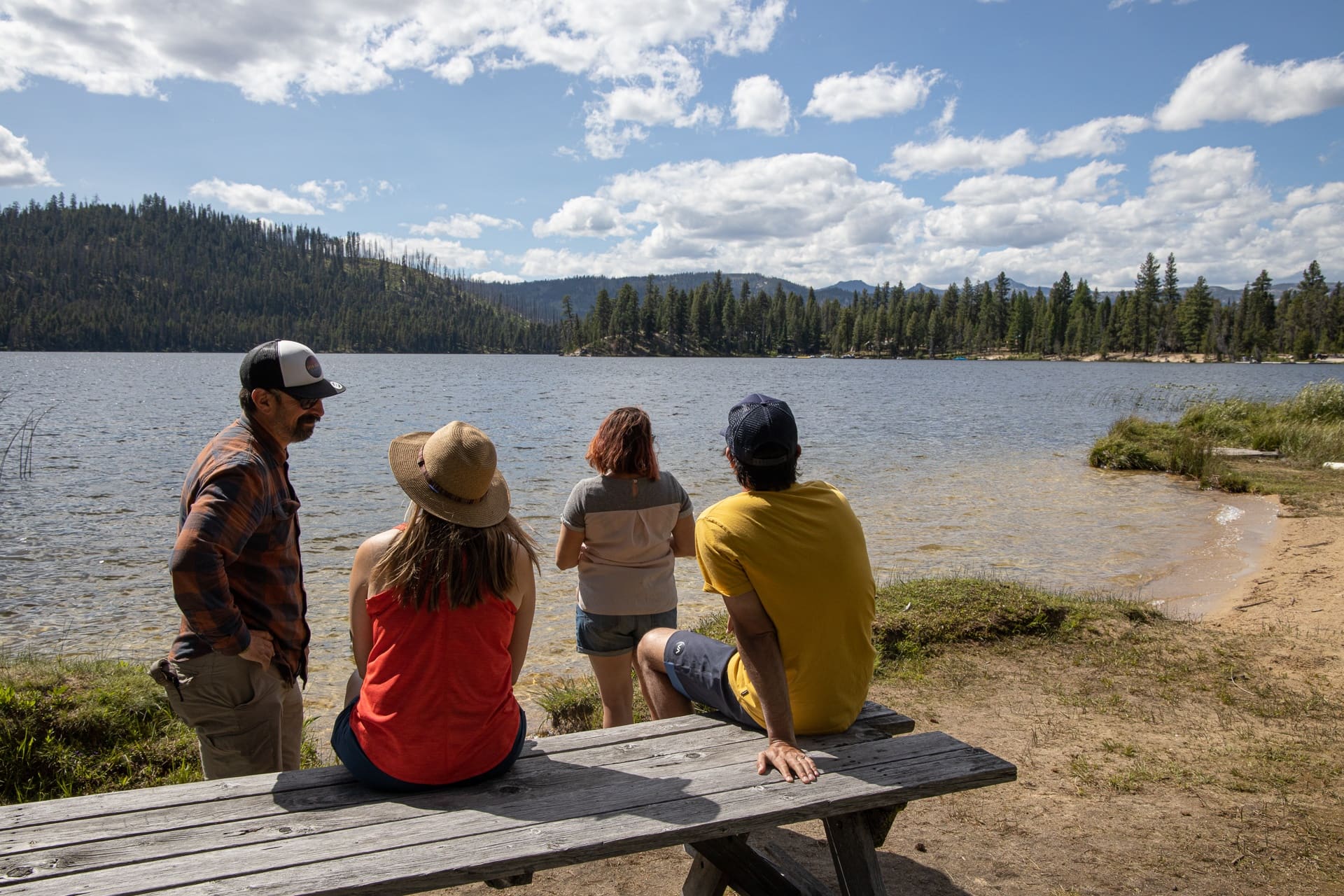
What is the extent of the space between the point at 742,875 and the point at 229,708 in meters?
2.17

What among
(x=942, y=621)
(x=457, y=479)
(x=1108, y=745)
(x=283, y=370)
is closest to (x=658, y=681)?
(x=457, y=479)

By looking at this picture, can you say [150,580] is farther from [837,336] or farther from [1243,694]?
[837,336]

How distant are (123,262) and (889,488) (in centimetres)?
22954

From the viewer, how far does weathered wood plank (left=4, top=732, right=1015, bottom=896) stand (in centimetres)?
225

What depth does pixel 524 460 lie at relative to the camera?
23.9 m

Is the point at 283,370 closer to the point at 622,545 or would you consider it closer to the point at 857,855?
the point at 622,545

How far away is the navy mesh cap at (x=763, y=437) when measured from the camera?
3.13 meters

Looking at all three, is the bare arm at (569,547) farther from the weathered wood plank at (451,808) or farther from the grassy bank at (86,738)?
the grassy bank at (86,738)

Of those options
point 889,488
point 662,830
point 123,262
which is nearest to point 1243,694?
point 662,830

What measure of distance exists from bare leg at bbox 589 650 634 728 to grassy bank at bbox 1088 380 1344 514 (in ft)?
45.4

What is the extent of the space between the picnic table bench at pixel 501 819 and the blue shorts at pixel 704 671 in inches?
3.4

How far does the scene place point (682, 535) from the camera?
4.75 m

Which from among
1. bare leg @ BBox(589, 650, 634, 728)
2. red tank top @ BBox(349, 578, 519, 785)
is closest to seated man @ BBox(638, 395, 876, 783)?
red tank top @ BBox(349, 578, 519, 785)

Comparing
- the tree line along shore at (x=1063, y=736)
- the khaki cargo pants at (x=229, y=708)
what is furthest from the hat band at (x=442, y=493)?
the tree line along shore at (x=1063, y=736)
